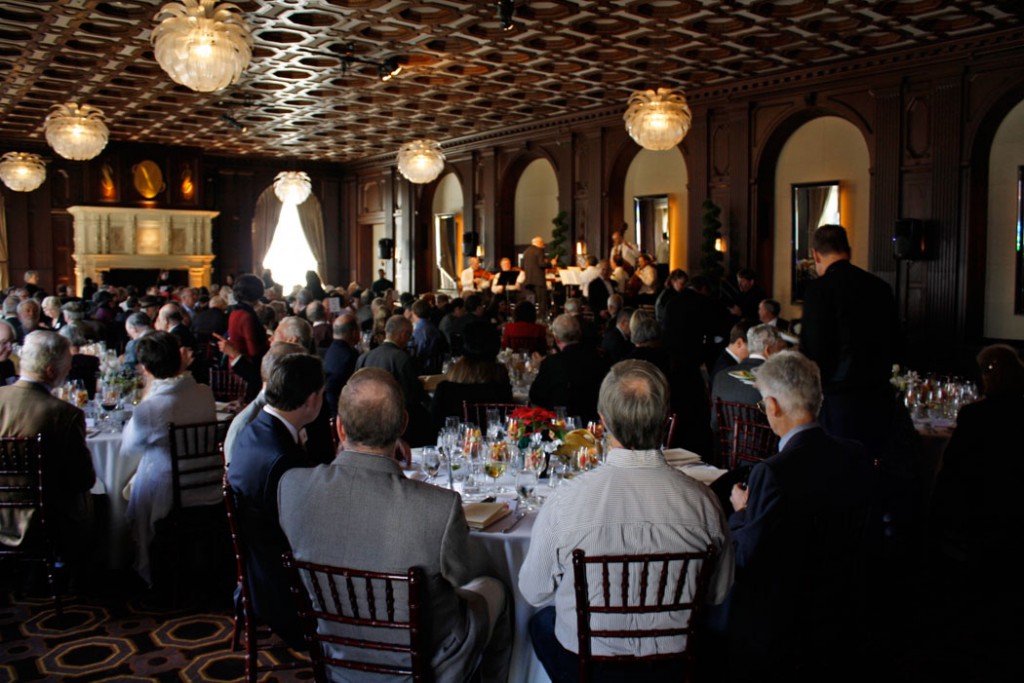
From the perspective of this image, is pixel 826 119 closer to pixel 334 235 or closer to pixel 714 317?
pixel 714 317

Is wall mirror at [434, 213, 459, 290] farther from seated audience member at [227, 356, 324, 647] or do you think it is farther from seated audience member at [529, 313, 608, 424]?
seated audience member at [227, 356, 324, 647]

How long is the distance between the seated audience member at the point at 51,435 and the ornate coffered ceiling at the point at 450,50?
20.4 ft

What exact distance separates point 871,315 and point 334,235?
19.7m

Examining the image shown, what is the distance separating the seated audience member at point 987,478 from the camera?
4379 mm

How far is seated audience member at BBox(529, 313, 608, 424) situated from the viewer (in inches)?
221

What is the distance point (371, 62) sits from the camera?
37.7 feet

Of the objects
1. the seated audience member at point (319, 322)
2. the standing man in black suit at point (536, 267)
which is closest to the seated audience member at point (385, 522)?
the seated audience member at point (319, 322)

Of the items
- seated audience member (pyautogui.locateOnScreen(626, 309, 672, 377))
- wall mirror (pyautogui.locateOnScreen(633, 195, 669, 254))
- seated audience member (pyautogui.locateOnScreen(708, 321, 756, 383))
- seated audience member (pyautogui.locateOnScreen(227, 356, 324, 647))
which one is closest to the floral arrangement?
seated audience member (pyautogui.locateOnScreen(227, 356, 324, 647))

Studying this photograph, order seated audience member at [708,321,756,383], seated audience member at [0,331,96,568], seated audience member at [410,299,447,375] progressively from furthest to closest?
1. seated audience member at [410,299,447,375]
2. seated audience member at [708,321,756,383]
3. seated audience member at [0,331,96,568]

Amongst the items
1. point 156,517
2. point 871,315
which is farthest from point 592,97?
point 156,517

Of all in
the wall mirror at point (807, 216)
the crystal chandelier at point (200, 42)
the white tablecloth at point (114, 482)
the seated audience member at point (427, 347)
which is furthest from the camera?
the wall mirror at point (807, 216)

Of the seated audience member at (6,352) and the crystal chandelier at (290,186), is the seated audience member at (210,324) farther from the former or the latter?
the crystal chandelier at (290,186)

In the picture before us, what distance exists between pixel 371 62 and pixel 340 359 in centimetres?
649

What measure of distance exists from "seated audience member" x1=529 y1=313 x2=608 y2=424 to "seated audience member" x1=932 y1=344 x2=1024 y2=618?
213 centimetres
